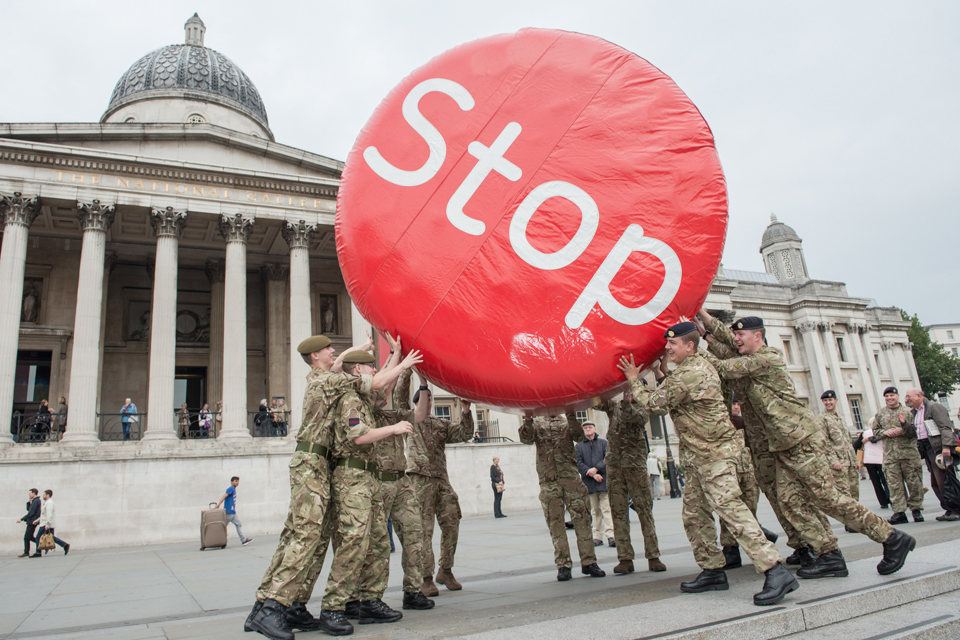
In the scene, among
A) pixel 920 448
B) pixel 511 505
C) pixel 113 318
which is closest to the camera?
pixel 920 448

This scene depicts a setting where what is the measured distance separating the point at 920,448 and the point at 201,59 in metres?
30.8

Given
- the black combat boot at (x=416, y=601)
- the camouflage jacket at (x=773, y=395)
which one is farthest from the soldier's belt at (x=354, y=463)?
the camouflage jacket at (x=773, y=395)

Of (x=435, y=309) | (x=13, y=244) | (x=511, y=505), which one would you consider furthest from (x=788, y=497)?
(x=13, y=244)

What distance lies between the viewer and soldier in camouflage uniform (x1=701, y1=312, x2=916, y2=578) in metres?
4.70

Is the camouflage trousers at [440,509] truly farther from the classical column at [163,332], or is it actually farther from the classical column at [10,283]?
the classical column at [10,283]

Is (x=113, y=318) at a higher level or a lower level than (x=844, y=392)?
higher

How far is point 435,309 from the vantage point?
4316mm

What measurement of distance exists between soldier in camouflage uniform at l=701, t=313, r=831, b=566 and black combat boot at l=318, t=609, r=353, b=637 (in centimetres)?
357

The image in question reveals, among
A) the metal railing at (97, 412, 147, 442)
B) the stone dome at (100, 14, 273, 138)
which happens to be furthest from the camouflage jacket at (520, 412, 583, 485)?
the stone dome at (100, 14, 273, 138)

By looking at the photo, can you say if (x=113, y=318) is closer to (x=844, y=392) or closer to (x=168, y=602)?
(x=168, y=602)

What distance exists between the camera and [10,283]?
1852 centimetres

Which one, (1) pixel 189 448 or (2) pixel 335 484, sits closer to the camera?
(2) pixel 335 484

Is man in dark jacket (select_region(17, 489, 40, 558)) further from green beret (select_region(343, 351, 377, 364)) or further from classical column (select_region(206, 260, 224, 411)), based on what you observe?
green beret (select_region(343, 351, 377, 364))

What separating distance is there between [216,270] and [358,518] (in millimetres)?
23157
